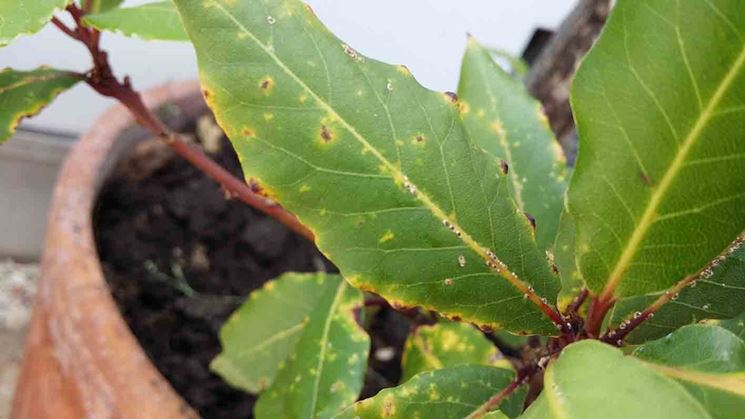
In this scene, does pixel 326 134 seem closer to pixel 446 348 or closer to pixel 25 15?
pixel 25 15

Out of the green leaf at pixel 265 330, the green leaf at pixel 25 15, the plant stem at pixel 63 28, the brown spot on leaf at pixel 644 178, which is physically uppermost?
the brown spot on leaf at pixel 644 178

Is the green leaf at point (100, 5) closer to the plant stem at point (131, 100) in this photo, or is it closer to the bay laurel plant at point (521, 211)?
the plant stem at point (131, 100)

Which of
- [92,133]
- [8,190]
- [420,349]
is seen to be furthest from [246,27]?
[8,190]

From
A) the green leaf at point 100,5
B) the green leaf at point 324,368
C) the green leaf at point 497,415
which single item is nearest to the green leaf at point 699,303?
the green leaf at point 497,415

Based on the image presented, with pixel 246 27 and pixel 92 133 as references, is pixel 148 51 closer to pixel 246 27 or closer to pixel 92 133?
pixel 92 133

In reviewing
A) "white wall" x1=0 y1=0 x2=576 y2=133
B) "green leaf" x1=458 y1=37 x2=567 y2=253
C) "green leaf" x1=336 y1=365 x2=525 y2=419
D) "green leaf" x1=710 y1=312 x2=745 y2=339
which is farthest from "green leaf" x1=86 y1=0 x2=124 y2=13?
"green leaf" x1=710 y1=312 x2=745 y2=339

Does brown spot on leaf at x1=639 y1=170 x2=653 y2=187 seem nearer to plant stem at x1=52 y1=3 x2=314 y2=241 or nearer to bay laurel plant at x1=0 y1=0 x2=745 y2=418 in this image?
bay laurel plant at x1=0 y1=0 x2=745 y2=418

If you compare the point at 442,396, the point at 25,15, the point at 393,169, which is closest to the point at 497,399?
the point at 442,396
